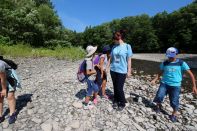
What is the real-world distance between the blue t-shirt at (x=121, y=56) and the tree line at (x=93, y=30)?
1.55m

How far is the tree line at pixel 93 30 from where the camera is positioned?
3294 centimetres

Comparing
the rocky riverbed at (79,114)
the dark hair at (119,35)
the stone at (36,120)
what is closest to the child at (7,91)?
the rocky riverbed at (79,114)

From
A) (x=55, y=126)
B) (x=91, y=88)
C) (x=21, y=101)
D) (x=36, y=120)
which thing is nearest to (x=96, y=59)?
(x=91, y=88)

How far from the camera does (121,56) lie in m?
7.83

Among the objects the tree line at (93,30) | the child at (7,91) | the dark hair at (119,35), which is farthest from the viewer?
the tree line at (93,30)

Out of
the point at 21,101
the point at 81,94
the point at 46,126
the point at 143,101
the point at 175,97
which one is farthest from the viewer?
the point at 143,101

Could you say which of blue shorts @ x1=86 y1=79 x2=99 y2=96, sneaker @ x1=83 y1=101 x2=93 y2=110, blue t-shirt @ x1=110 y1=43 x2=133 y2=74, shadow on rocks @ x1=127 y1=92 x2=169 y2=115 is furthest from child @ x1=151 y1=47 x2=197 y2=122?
sneaker @ x1=83 y1=101 x2=93 y2=110

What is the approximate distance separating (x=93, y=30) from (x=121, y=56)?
123 meters

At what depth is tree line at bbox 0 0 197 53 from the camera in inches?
1297

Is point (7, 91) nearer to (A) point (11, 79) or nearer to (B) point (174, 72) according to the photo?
(A) point (11, 79)

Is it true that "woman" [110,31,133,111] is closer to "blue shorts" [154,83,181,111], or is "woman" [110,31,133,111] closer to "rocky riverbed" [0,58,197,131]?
"rocky riverbed" [0,58,197,131]

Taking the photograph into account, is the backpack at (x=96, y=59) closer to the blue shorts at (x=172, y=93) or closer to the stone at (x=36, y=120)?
the blue shorts at (x=172, y=93)

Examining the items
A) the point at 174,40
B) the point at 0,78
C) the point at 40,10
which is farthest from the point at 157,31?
the point at 0,78

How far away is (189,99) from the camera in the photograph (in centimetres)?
1159
